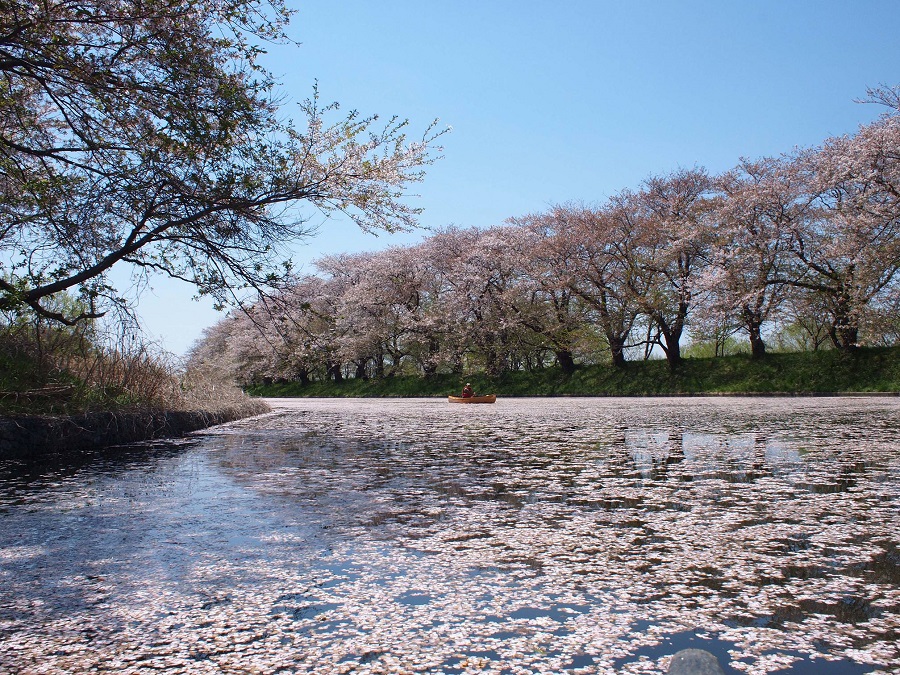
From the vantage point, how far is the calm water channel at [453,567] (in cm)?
198

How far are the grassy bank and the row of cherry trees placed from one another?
2.64 feet

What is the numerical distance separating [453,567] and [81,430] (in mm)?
6436

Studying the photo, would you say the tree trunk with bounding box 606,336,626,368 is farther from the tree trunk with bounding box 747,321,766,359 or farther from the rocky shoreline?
the rocky shoreline

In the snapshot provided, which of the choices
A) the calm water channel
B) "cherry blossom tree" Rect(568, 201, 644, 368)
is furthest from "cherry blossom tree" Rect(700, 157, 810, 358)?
the calm water channel

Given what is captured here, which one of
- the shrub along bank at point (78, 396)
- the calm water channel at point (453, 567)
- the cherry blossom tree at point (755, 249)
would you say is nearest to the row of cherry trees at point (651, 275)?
the cherry blossom tree at point (755, 249)

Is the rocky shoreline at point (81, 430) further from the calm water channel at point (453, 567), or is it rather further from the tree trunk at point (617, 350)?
the tree trunk at point (617, 350)

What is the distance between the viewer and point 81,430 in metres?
7.47

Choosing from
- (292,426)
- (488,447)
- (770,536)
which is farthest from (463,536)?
(292,426)

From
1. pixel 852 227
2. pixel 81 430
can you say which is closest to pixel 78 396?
pixel 81 430

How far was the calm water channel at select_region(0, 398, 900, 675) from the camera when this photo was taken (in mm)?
1982

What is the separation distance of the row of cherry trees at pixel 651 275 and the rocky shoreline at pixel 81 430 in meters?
7.12

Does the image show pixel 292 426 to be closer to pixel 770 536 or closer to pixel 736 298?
pixel 770 536

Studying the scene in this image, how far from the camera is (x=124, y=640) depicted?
6.81ft

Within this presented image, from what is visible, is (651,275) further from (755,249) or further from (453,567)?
(453,567)
